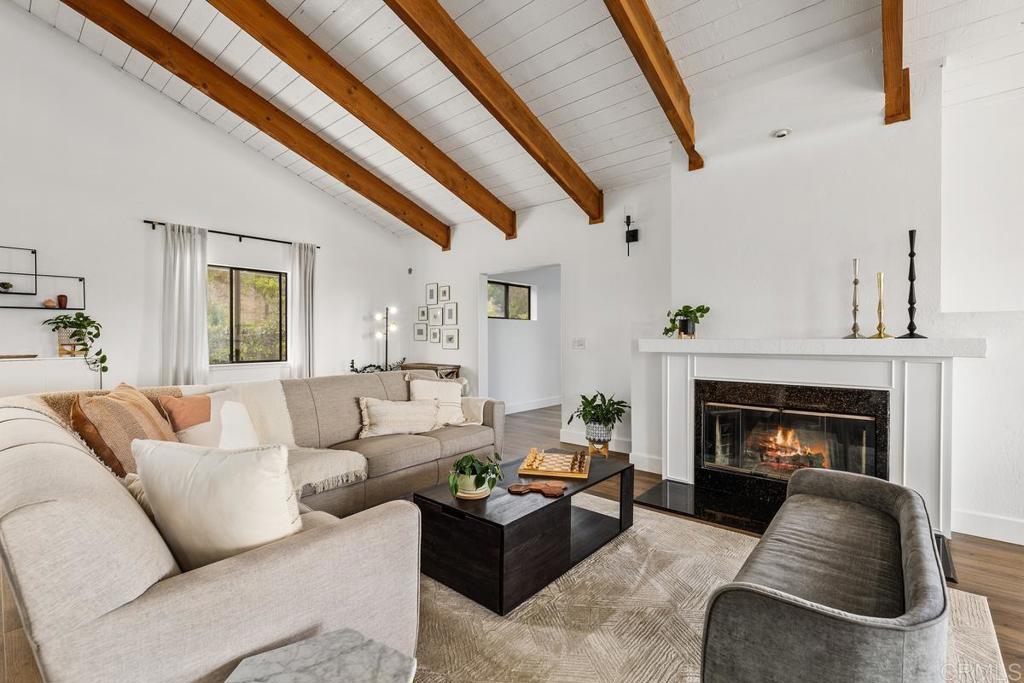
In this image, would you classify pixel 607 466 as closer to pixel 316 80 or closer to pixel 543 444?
pixel 543 444

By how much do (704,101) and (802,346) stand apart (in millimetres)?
1863

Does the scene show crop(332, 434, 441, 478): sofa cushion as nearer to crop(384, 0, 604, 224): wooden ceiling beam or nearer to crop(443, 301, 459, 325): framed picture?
crop(384, 0, 604, 224): wooden ceiling beam

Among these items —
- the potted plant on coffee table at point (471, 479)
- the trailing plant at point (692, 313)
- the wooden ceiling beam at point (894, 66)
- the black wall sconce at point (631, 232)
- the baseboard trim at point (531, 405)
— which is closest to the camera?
the potted plant on coffee table at point (471, 479)

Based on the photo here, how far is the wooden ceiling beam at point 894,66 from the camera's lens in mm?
2387

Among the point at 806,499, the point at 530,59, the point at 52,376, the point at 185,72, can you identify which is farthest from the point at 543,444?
the point at 185,72

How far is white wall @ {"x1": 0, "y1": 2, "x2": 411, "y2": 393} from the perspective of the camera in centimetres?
418

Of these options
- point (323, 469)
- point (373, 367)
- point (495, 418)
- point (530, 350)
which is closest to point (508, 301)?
point (530, 350)

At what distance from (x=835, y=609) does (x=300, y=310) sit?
233 inches

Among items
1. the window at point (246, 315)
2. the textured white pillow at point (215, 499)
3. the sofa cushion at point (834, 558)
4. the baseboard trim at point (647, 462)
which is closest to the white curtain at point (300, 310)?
the window at point (246, 315)

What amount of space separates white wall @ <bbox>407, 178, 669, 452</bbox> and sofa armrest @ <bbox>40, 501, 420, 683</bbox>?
3.46 m

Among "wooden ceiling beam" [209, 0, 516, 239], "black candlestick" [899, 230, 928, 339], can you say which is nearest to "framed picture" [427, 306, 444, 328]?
"wooden ceiling beam" [209, 0, 516, 239]

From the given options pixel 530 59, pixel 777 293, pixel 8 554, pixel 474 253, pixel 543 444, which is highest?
pixel 530 59

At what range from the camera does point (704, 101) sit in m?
3.48

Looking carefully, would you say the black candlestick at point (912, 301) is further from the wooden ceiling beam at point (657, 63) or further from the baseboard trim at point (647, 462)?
the baseboard trim at point (647, 462)
